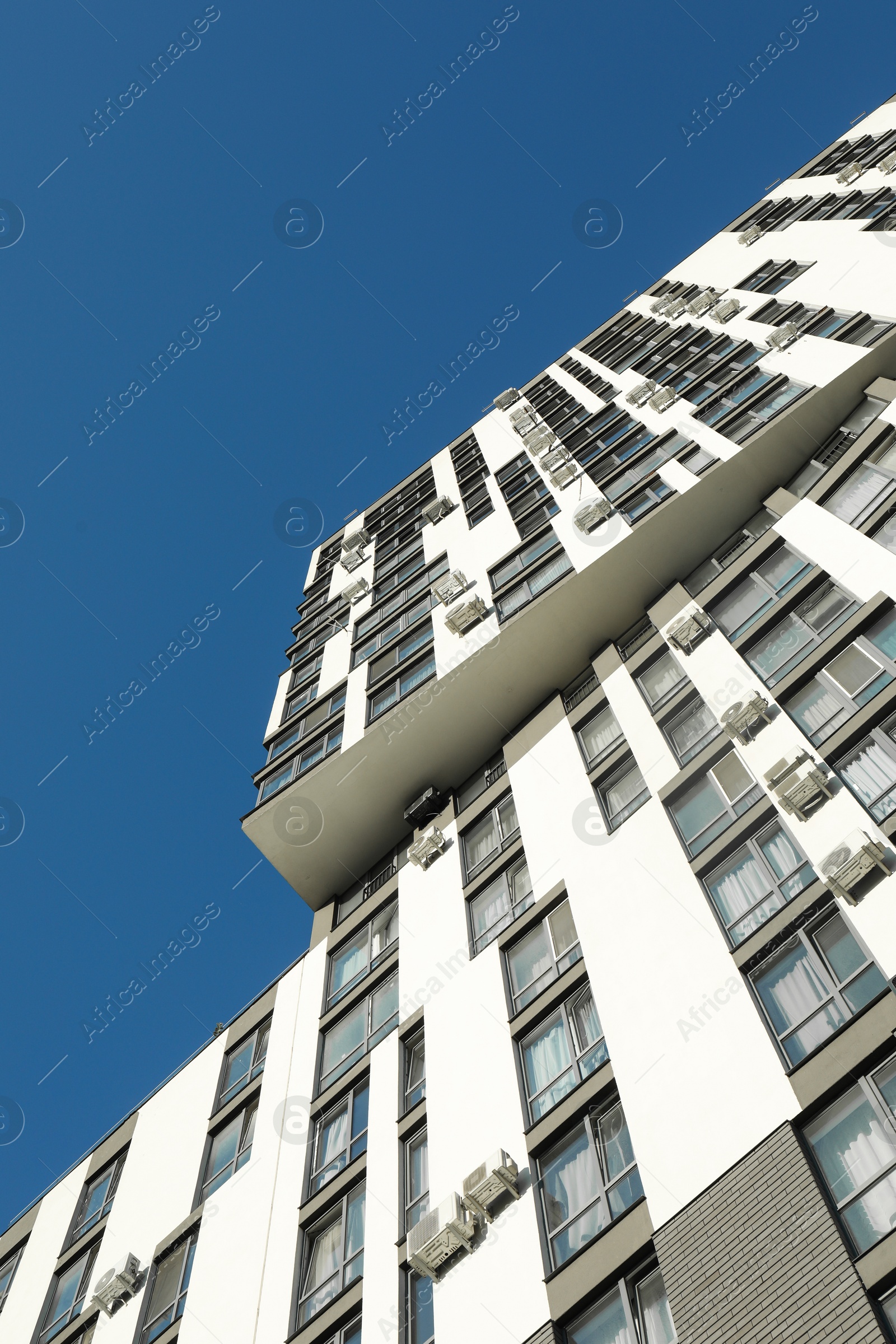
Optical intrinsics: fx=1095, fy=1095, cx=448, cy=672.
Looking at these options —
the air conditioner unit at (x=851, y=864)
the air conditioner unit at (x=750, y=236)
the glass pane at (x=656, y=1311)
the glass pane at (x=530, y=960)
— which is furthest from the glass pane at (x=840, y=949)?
the air conditioner unit at (x=750, y=236)

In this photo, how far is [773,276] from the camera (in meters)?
35.1

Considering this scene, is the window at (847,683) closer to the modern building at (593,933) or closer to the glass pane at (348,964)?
the modern building at (593,933)

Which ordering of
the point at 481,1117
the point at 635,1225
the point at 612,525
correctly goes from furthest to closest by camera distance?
the point at 612,525 < the point at 481,1117 < the point at 635,1225

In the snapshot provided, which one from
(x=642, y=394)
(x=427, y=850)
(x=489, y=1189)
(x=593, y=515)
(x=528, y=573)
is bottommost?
(x=489, y=1189)

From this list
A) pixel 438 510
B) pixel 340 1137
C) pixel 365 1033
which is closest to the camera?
pixel 340 1137

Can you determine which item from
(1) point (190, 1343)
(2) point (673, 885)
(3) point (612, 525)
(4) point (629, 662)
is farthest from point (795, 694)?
(1) point (190, 1343)

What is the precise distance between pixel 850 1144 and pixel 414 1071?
905 cm

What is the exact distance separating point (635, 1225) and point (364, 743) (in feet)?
50.2

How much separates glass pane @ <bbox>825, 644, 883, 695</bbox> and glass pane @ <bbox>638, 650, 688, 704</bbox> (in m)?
3.77

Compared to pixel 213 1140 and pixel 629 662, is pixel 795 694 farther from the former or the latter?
→ pixel 213 1140

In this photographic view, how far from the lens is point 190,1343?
695 inches

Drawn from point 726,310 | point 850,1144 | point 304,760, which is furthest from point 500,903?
point 726,310

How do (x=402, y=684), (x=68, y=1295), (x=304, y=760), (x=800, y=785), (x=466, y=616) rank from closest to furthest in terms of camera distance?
(x=800, y=785) < (x=68, y=1295) < (x=466, y=616) < (x=402, y=684) < (x=304, y=760)

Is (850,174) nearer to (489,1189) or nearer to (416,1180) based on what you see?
(416,1180)
